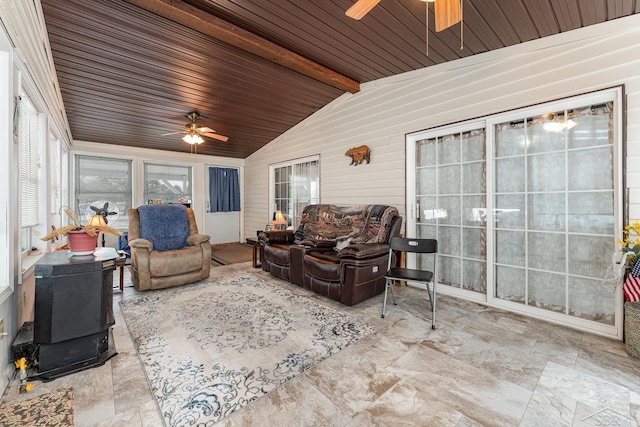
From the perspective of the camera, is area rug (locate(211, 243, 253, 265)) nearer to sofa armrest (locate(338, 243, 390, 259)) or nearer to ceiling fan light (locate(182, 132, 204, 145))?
ceiling fan light (locate(182, 132, 204, 145))

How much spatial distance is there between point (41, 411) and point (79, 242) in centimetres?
111

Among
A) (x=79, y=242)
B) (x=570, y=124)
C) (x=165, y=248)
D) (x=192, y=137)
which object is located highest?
(x=192, y=137)

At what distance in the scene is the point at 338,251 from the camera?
3.51 m

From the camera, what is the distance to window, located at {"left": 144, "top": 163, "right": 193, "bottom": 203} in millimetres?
6352

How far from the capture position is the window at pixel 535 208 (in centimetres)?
244

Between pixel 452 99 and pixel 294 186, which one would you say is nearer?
pixel 452 99

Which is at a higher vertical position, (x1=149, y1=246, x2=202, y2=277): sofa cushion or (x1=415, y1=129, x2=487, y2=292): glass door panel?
(x1=415, y1=129, x2=487, y2=292): glass door panel

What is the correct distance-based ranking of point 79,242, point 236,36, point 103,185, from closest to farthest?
point 79,242
point 236,36
point 103,185

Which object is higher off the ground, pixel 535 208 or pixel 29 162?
pixel 29 162

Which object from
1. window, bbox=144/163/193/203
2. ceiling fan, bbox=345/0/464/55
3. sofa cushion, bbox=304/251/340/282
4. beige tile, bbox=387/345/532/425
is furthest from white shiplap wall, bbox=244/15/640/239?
window, bbox=144/163/193/203

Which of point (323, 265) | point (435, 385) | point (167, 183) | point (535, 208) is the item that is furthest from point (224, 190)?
point (435, 385)

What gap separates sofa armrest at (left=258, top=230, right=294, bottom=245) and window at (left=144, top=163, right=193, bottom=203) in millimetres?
3019

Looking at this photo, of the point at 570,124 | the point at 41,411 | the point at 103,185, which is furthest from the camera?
the point at 103,185

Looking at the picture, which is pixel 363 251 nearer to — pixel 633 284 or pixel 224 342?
pixel 224 342
